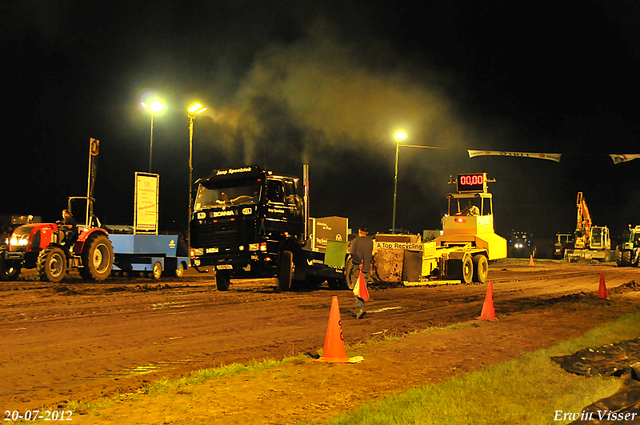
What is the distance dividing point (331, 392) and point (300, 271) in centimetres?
1147

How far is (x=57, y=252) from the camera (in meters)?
19.0

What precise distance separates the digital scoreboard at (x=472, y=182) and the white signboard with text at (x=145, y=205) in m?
13.8

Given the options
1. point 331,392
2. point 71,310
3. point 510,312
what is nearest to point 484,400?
point 331,392

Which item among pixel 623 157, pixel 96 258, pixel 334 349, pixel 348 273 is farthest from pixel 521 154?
pixel 334 349

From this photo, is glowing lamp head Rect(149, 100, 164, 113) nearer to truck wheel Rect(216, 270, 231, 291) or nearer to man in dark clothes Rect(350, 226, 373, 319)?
truck wheel Rect(216, 270, 231, 291)

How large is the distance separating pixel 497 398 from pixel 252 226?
11307 mm

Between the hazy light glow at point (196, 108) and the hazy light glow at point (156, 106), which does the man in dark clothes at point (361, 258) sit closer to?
the hazy light glow at point (196, 108)

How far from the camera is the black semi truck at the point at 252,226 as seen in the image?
1644cm

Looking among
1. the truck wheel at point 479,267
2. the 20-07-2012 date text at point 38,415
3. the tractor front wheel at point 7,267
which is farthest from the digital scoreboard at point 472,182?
the 20-07-2012 date text at point 38,415

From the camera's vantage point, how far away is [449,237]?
24.7m

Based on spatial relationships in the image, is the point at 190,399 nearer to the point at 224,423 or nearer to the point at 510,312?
the point at 224,423

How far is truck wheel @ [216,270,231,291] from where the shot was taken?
1770cm

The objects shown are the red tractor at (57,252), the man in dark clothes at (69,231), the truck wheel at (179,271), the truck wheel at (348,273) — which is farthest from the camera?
the truck wheel at (179,271)

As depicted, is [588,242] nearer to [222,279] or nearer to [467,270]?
[467,270]
